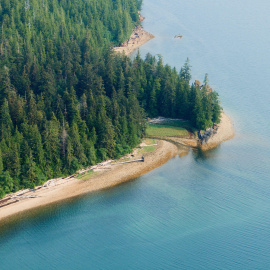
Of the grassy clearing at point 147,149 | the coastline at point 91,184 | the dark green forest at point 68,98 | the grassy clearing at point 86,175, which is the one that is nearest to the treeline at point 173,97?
the dark green forest at point 68,98

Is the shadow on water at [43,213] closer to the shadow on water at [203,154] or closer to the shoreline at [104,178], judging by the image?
the shoreline at [104,178]

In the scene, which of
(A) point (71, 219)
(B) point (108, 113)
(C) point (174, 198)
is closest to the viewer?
(A) point (71, 219)

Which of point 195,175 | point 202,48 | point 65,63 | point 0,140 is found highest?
point 202,48

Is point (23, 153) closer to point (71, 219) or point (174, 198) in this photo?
point (71, 219)

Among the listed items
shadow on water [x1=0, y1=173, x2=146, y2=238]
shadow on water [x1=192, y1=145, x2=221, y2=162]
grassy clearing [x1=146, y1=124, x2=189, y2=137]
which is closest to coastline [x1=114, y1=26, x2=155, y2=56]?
grassy clearing [x1=146, y1=124, x2=189, y2=137]

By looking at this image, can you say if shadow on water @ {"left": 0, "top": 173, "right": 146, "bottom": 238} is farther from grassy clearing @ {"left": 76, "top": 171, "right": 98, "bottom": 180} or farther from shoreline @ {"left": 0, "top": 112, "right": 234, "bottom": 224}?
grassy clearing @ {"left": 76, "top": 171, "right": 98, "bottom": 180}

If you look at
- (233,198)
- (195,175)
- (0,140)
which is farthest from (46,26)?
(233,198)
